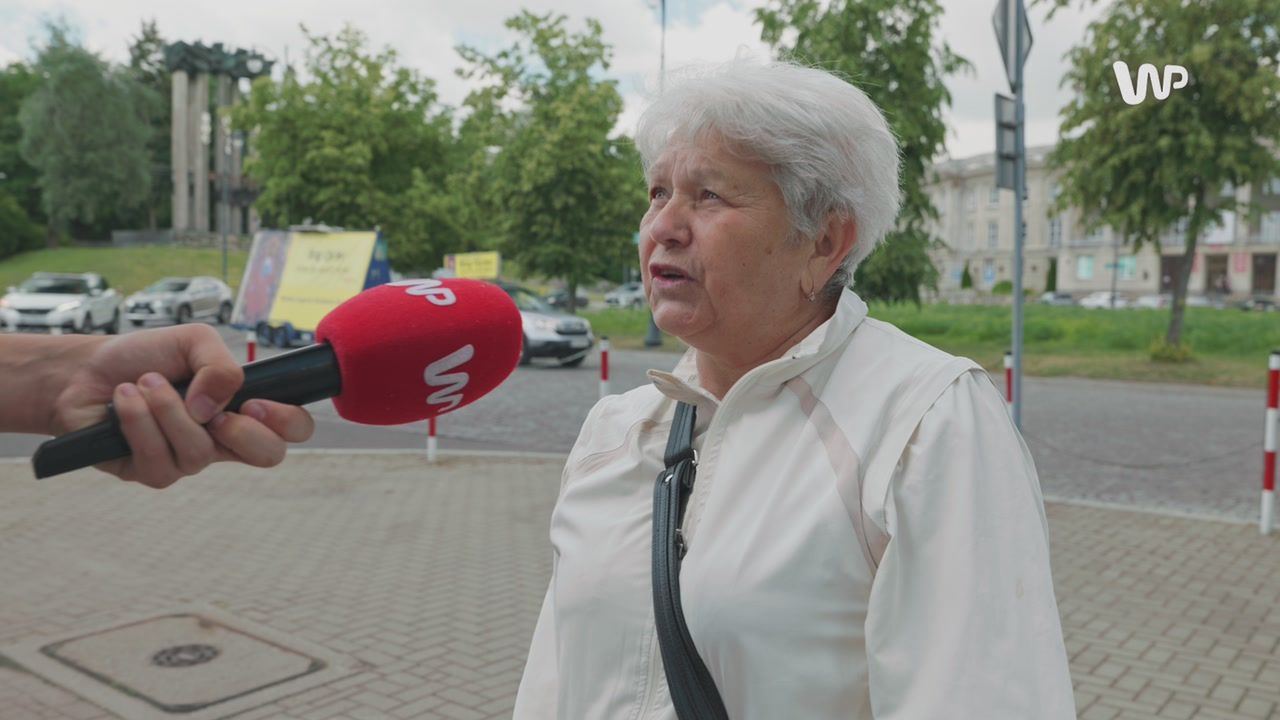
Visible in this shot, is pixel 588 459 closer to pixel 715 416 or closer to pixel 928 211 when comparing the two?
pixel 715 416

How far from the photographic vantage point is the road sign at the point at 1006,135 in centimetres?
814

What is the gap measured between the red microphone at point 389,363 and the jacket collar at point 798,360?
0.33 m

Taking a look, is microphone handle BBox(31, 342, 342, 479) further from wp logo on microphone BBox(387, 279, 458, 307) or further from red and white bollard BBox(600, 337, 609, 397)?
red and white bollard BBox(600, 337, 609, 397)

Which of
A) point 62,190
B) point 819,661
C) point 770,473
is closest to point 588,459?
point 770,473

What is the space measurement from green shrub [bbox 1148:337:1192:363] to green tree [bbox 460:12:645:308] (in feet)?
39.8

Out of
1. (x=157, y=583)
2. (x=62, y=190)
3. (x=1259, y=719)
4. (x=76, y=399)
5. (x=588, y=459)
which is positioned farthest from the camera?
(x=62, y=190)

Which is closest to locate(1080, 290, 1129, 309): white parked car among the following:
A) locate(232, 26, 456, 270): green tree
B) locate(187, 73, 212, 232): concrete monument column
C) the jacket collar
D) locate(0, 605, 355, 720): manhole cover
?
locate(232, 26, 456, 270): green tree

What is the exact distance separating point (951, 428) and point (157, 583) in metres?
5.36

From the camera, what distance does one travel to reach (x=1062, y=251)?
89.7m

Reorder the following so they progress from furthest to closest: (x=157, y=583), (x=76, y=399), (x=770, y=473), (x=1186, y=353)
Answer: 1. (x=1186, y=353)
2. (x=157, y=583)
3. (x=770, y=473)
4. (x=76, y=399)

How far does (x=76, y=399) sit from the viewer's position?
3.76 ft

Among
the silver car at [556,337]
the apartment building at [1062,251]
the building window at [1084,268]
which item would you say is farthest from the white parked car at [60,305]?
the building window at [1084,268]

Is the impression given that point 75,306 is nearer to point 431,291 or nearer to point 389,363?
point 431,291

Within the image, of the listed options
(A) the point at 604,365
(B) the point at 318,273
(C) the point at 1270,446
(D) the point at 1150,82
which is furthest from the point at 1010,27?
(B) the point at 318,273
